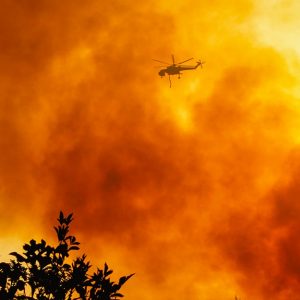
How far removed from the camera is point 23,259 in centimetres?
1523

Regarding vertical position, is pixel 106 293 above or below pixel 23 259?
below

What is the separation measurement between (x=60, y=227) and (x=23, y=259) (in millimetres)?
2044

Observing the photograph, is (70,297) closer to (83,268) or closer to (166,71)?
(83,268)

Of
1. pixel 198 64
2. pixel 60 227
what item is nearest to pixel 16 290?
pixel 60 227

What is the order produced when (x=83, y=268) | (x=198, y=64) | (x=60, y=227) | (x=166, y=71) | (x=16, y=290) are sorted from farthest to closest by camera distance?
(x=198, y=64) → (x=166, y=71) → (x=60, y=227) → (x=83, y=268) → (x=16, y=290)

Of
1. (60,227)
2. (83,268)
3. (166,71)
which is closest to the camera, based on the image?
(83,268)

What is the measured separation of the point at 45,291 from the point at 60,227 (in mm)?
2863

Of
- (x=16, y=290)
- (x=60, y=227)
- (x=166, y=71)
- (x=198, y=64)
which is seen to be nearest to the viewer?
(x=16, y=290)

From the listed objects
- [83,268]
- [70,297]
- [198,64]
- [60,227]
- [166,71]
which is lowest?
[70,297]

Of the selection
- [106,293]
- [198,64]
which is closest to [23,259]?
[106,293]

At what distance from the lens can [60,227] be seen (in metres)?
16.9

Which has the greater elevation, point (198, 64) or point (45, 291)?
point (198, 64)

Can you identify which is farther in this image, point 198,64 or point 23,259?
point 198,64

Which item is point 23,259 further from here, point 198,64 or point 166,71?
point 198,64
